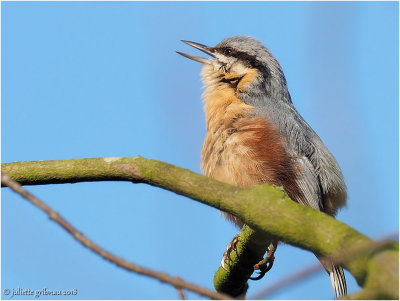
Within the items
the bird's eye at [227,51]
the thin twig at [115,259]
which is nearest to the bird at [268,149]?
the bird's eye at [227,51]

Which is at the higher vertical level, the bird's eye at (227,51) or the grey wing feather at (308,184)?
the bird's eye at (227,51)

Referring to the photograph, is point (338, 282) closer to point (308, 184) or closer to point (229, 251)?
point (308, 184)

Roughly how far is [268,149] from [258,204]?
285cm

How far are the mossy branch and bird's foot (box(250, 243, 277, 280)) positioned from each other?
2478 mm

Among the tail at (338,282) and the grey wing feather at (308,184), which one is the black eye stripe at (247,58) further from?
the tail at (338,282)

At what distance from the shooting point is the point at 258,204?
3996mm

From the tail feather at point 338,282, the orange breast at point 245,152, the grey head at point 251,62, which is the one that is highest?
the grey head at point 251,62

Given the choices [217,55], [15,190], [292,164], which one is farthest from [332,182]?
[15,190]

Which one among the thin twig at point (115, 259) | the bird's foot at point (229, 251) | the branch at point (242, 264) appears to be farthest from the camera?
the bird's foot at point (229, 251)

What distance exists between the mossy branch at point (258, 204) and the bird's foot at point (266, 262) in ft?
8.13

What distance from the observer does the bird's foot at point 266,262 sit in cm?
653

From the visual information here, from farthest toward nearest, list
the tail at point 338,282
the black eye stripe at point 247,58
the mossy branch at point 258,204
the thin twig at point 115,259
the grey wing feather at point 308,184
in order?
the black eye stripe at point 247,58, the grey wing feather at point 308,184, the tail at point 338,282, the mossy branch at point 258,204, the thin twig at point 115,259

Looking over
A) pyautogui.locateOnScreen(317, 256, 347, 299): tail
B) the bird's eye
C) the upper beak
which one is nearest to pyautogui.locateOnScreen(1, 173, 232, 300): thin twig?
pyautogui.locateOnScreen(317, 256, 347, 299): tail

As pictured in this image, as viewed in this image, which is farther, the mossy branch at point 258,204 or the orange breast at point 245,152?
the orange breast at point 245,152
